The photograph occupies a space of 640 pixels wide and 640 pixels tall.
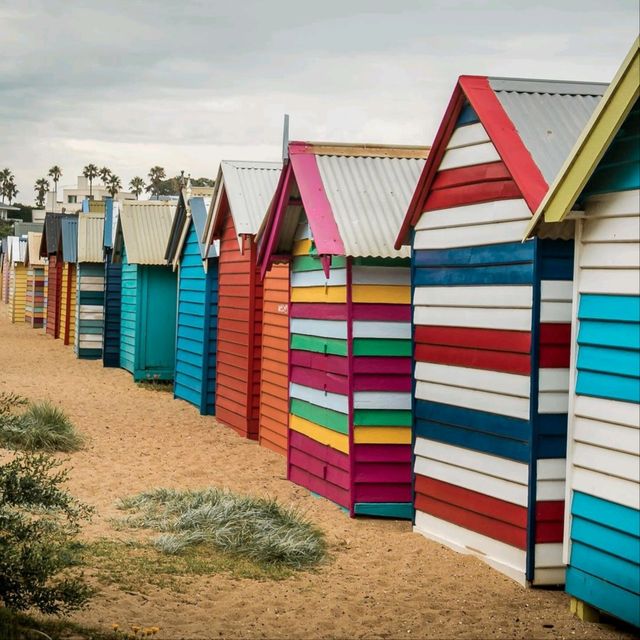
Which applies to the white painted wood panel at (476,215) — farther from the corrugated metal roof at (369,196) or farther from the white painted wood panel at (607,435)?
the white painted wood panel at (607,435)

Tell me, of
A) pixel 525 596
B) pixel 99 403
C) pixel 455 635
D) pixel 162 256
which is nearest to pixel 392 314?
pixel 525 596

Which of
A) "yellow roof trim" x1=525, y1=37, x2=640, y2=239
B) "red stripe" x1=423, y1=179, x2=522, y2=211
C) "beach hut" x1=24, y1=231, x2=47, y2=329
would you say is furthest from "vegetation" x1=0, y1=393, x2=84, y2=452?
"beach hut" x1=24, y1=231, x2=47, y2=329

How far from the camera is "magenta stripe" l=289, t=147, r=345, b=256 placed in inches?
376

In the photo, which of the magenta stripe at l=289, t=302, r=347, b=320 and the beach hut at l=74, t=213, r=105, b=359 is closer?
the magenta stripe at l=289, t=302, r=347, b=320

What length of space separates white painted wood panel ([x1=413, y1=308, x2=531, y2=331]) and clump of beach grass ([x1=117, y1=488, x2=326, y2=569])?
2.16m

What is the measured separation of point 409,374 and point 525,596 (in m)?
3.13

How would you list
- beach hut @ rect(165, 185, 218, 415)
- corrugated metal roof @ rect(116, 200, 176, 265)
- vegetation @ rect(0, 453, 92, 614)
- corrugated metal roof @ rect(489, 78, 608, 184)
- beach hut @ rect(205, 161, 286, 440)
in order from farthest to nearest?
corrugated metal roof @ rect(116, 200, 176, 265)
beach hut @ rect(165, 185, 218, 415)
beach hut @ rect(205, 161, 286, 440)
corrugated metal roof @ rect(489, 78, 608, 184)
vegetation @ rect(0, 453, 92, 614)

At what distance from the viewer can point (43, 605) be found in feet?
18.4

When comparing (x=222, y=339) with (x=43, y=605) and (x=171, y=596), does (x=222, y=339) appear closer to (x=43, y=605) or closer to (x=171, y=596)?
(x=171, y=596)

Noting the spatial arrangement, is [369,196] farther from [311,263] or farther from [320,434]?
[320,434]

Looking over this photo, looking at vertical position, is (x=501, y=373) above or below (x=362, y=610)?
above

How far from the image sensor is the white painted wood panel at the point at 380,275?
9.74 metres

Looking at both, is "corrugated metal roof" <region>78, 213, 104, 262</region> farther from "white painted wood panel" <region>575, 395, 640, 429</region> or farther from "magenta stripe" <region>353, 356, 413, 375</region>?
"white painted wood panel" <region>575, 395, 640, 429</region>

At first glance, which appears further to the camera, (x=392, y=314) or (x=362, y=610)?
(x=392, y=314)
